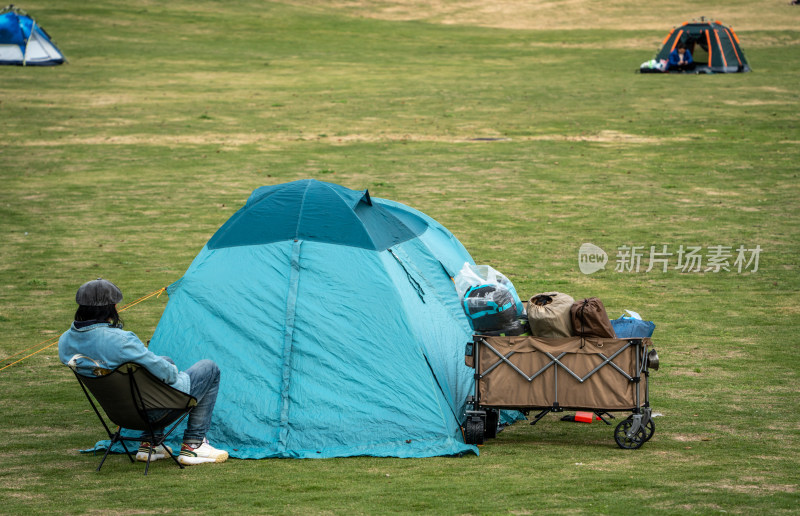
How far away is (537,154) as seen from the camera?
25.6m

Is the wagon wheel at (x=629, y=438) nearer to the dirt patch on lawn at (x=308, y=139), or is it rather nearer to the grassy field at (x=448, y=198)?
the grassy field at (x=448, y=198)

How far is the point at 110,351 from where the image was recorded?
23.5ft

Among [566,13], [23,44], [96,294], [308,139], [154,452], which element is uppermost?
[566,13]

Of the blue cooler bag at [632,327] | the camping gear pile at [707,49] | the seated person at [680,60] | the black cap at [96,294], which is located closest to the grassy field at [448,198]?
the blue cooler bag at [632,327]

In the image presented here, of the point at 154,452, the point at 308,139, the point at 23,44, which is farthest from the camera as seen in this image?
the point at 23,44

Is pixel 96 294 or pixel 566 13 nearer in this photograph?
pixel 96 294

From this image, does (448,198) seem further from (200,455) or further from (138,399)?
(138,399)

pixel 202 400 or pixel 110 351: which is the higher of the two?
pixel 110 351

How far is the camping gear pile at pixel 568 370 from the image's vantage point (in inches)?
309

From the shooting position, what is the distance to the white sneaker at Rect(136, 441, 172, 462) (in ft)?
25.1

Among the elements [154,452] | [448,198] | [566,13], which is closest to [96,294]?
[154,452]

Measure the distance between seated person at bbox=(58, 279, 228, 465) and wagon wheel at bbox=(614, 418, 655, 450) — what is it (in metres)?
3.36

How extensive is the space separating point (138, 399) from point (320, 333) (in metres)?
1.75

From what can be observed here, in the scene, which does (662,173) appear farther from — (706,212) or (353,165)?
(353,165)
